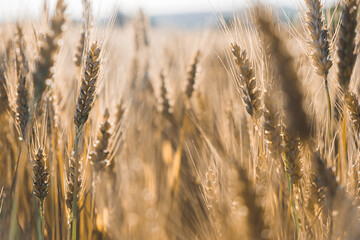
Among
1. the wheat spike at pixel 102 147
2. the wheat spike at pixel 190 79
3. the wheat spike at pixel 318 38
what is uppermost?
the wheat spike at pixel 190 79

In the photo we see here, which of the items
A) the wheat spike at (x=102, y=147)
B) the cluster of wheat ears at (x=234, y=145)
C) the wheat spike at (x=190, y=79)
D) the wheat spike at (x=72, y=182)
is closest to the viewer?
the cluster of wheat ears at (x=234, y=145)

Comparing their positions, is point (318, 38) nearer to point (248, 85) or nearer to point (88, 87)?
point (248, 85)

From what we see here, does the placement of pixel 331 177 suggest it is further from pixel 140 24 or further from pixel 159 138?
pixel 140 24

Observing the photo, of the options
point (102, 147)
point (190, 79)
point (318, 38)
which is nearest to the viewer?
point (318, 38)

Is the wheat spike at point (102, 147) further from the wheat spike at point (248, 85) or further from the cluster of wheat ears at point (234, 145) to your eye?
the wheat spike at point (248, 85)

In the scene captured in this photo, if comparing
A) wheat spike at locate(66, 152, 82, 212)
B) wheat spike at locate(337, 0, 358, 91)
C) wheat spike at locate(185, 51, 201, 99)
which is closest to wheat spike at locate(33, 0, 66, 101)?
wheat spike at locate(66, 152, 82, 212)

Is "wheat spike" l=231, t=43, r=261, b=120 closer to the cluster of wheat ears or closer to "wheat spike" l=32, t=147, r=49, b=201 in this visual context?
the cluster of wheat ears

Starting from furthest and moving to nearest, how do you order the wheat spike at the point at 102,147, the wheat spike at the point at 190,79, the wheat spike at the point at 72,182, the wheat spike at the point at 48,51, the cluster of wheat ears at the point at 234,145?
the wheat spike at the point at 190,79, the wheat spike at the point at 102,147, the wheat spike at the point at 72,182, the wheat spike at the point at 48,51, the cluster of wheat ears at the point at 234,145

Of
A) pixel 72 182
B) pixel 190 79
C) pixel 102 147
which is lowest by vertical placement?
pixel 72 182

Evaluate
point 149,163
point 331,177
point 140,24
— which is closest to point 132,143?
point 149,163

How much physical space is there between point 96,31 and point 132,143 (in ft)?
2.95

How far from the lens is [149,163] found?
68.4 inches

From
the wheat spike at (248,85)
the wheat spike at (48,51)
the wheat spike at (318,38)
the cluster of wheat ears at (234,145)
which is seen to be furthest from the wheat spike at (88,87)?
the wheat spike at (318,38)

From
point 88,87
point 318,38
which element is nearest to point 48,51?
point 88,87
